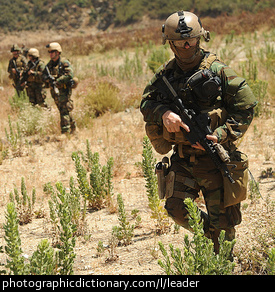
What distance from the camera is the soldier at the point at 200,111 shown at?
266cm

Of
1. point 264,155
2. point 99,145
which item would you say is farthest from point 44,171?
point 264,155

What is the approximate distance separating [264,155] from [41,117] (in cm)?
442

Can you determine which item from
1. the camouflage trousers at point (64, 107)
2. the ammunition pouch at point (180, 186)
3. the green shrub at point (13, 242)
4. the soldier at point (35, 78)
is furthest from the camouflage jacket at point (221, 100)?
the soldier at point (35, 78)

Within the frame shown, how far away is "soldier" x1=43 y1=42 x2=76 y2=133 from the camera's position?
7047mm

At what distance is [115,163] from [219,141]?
3.03 m

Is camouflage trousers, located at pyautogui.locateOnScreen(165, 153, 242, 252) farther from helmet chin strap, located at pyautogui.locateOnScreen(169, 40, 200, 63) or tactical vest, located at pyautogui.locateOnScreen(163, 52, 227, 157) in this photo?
helmet chin strap, located at pyautogui.locateOnScreen(169, 40, 200, 63)

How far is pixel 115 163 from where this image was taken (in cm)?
553

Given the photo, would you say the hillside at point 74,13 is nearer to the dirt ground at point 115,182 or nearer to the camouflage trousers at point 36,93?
the camouflage trousers at point 36,93

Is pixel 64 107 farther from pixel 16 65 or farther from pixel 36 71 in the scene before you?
pixel 16 65

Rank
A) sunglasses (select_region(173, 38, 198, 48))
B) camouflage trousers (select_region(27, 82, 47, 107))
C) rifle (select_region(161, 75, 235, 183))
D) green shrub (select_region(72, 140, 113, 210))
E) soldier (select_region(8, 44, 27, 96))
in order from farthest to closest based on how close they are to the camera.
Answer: soldier (select_region(8, 44, 27, 96))
camouflage trousers (select_region(27, 82, 47, 107))
green shrub (select_region(72, 140, 113, 210))
sunglasses (select_region(173, 38, 198, 48))
rifle (select_region(161, 75, 235, 183))

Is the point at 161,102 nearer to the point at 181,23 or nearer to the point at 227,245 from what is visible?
the point at 181,23

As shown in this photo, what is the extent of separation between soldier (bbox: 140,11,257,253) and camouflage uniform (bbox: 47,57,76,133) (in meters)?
4.37

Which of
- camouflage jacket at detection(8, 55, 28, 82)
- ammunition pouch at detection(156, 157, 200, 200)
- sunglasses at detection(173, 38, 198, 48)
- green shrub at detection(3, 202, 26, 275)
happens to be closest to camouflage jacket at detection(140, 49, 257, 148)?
sunglasses at detection(173, 38, 198, 48)
